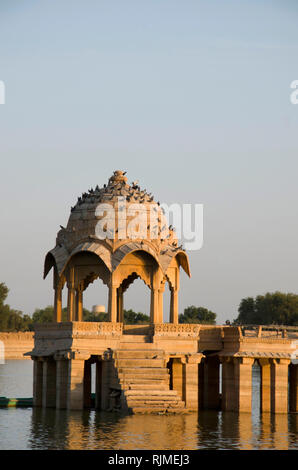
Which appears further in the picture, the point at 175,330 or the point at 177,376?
the point at 177,376

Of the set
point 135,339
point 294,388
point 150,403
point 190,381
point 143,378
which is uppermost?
point 135,339

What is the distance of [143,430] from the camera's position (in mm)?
48938

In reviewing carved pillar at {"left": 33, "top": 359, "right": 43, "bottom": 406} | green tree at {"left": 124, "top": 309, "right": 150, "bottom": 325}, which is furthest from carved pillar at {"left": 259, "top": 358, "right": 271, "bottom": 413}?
green tree at {"left": 124, "top": 309, "right": 150, "bottom": 325}

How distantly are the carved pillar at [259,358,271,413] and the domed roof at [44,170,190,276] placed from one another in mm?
7624

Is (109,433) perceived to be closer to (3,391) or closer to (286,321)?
(3,391)

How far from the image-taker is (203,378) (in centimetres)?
6644

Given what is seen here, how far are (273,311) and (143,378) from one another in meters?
118

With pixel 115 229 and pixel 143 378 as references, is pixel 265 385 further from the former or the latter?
pixel 115 229

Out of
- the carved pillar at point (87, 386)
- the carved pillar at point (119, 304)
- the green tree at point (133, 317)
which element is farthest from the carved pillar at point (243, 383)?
the green tree at point (133, 317)

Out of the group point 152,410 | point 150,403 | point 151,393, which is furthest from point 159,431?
point 151,393

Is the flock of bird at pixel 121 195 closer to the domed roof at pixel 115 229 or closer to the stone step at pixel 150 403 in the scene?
the domed roof at pixel 115 229
